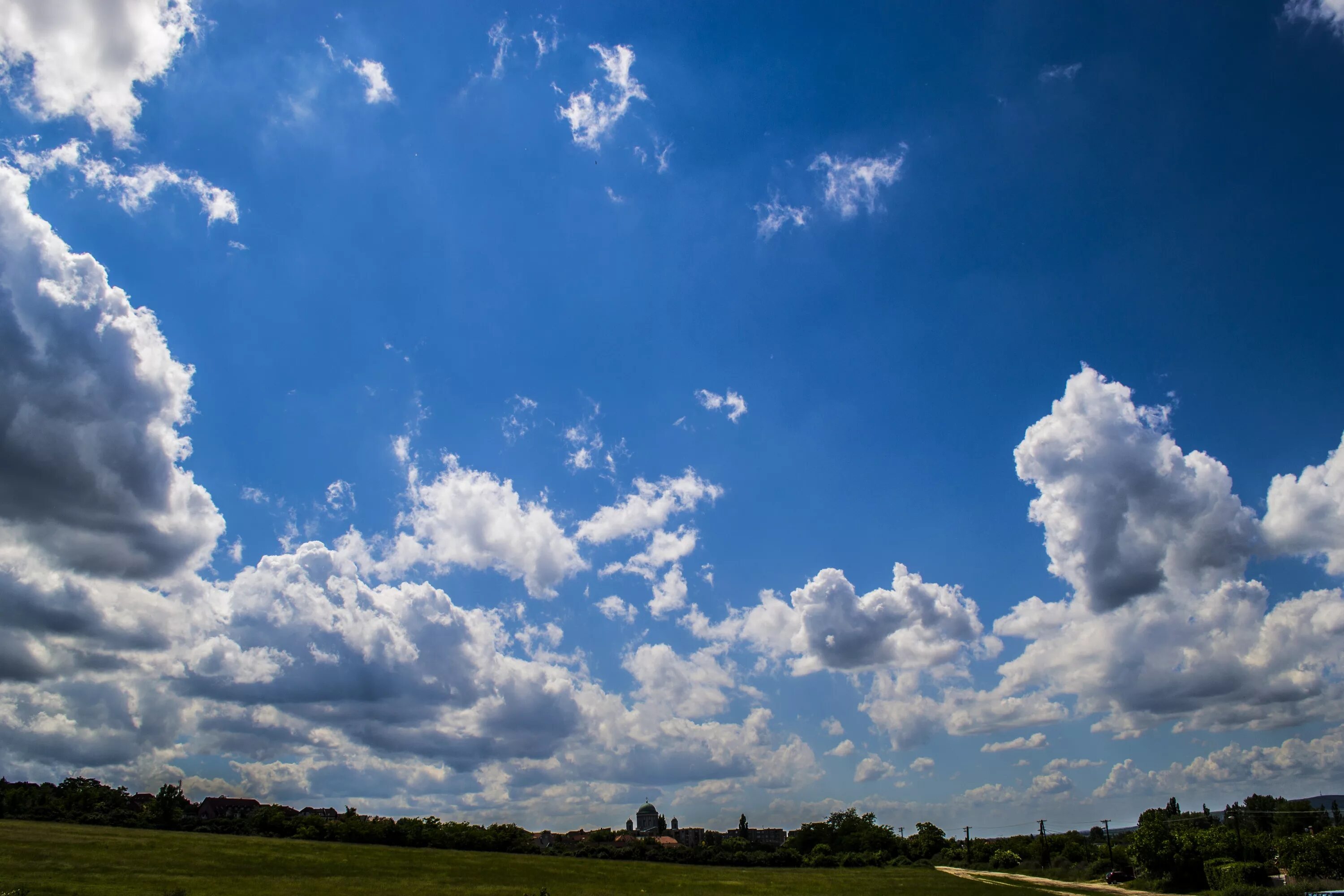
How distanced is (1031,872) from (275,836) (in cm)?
8943

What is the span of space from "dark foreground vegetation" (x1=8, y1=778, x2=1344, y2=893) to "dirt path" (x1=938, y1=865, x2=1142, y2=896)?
3172mm

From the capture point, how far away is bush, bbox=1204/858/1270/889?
53.8 meters

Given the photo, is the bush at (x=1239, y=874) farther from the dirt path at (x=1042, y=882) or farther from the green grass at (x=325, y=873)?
the green grass at (x=325, y=873)

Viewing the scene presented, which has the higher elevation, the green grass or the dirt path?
the green grass

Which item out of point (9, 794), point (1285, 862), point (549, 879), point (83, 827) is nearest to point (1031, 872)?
point (1285, 862)

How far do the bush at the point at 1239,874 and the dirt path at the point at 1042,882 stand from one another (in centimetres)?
639

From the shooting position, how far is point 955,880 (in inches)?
2916

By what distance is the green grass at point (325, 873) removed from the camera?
1635 inches

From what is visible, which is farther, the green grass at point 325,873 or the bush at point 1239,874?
the bush at point 1239,874

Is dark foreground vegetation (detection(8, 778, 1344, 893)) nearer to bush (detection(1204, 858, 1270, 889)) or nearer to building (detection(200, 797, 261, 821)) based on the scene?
bush (detection(1204, 858, 1270, 889))

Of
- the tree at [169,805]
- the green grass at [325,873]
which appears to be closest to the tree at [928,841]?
the green grass at [325,873]

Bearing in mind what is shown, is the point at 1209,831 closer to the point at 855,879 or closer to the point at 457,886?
the point at 855,879

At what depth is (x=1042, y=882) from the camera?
7369 cm

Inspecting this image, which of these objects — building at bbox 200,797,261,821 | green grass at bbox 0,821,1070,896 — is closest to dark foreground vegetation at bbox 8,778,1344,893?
green grass at bbox 0,821,1070,896
